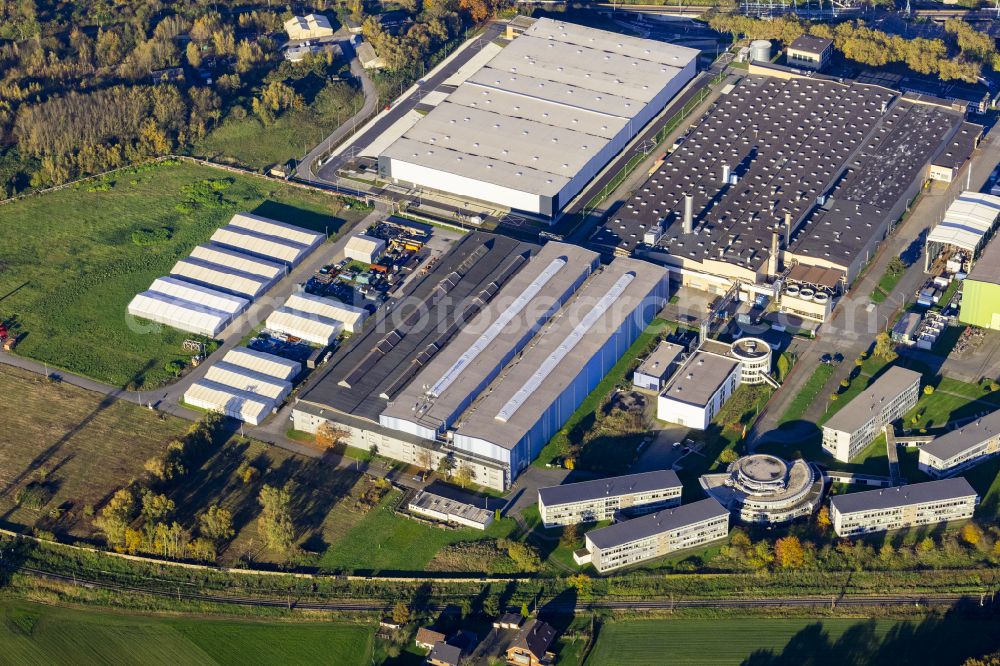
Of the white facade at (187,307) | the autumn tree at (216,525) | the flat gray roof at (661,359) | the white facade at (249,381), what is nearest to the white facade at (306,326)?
the white facade at (187,307)

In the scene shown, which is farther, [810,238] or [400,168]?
[400,168]

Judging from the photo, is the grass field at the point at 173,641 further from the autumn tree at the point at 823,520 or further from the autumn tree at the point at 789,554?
the autumn tree at the point at 823,520

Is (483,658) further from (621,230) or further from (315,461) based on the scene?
(621,230)

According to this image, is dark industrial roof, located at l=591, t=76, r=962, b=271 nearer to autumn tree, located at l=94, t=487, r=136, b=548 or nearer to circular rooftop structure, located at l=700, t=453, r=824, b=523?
circular rooftop structure, located at l=700, t=453, r=824, b=523

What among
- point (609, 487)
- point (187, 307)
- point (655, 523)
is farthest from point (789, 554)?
point (187, 307)

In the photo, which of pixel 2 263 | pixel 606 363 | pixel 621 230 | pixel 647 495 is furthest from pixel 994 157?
pixel 2 263
